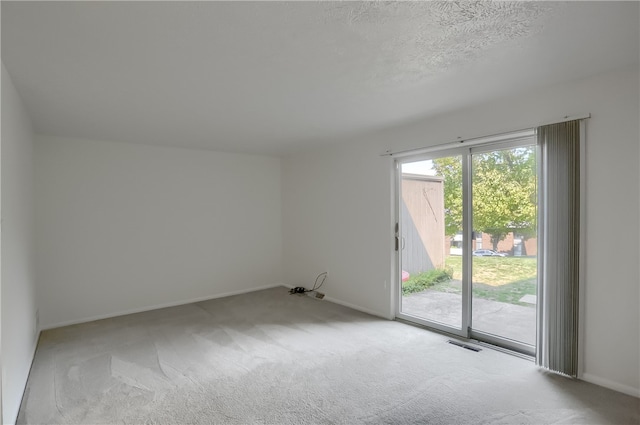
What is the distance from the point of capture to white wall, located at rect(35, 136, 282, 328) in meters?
4.08

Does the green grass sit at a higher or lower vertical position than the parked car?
lower

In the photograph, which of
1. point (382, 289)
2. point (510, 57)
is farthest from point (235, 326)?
point (510, 57)

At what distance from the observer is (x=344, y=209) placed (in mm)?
4832

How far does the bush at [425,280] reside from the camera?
379 cm

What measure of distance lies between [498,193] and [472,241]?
0.56 metres

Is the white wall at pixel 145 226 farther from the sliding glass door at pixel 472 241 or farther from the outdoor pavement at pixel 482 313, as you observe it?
the outdoor pavement at pixel 482 313

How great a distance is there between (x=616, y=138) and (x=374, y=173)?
242cm

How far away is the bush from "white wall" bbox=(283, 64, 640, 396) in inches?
10.4

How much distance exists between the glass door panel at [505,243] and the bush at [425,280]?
1.14 ft

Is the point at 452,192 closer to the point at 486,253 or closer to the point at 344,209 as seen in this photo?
the point at 486,253

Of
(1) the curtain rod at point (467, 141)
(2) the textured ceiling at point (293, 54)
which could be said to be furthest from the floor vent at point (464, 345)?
(2) the textured ceiling at point (293, 54)

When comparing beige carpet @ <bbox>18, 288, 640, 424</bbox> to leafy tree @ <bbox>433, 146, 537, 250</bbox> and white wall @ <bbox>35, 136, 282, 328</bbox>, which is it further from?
leafy tree @ <bbox>433, 146, 537, 250</bbox>

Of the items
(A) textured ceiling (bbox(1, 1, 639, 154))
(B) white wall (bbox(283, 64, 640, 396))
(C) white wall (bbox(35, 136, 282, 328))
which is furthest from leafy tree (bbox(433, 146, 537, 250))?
(C) white wall (bbox(35, 136, 282, 328))

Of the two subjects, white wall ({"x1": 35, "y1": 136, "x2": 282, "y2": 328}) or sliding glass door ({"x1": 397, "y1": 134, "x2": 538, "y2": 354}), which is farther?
white wall ({"x1": 35, "y1": 136, "x2": 282, "y2": 328})
